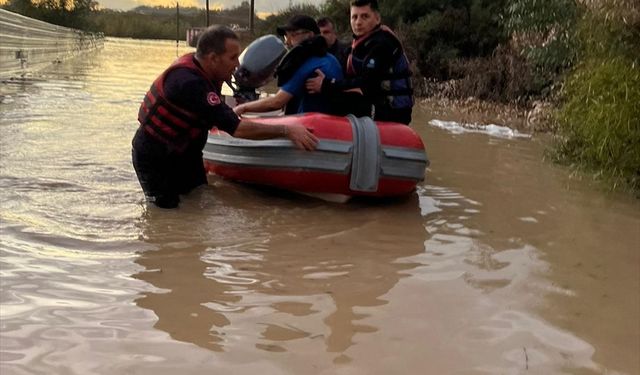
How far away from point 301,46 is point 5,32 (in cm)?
1246

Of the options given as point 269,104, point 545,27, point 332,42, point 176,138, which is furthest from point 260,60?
point 545,27

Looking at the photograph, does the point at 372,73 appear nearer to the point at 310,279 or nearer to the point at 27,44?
the point at 310,279

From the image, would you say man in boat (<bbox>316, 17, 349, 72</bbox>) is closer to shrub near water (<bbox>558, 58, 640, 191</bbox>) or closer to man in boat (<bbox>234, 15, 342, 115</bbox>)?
man in boat (<bbox>234, 15, 342, 115</bbox>)

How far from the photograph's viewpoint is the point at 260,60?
256 inches

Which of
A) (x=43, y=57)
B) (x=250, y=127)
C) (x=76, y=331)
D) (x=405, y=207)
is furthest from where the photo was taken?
(x=43, y=57)

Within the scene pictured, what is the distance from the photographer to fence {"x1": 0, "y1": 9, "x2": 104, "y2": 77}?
16141mm

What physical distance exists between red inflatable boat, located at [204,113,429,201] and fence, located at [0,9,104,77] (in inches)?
466

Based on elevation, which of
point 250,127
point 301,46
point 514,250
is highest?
point 301,46

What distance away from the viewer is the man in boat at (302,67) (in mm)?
5699

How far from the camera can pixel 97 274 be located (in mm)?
3680

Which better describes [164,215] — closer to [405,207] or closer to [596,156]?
[405,207]

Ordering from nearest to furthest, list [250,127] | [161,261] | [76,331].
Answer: [76,331]
[161,261]
[250,127]

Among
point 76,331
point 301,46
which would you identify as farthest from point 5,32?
point 76,331

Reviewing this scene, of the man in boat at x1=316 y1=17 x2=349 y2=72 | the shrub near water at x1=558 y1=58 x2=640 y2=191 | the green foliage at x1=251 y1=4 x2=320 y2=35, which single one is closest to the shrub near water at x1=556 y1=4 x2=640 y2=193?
the shrub near water at x1=558 y1=58 x2=640 y2=191
